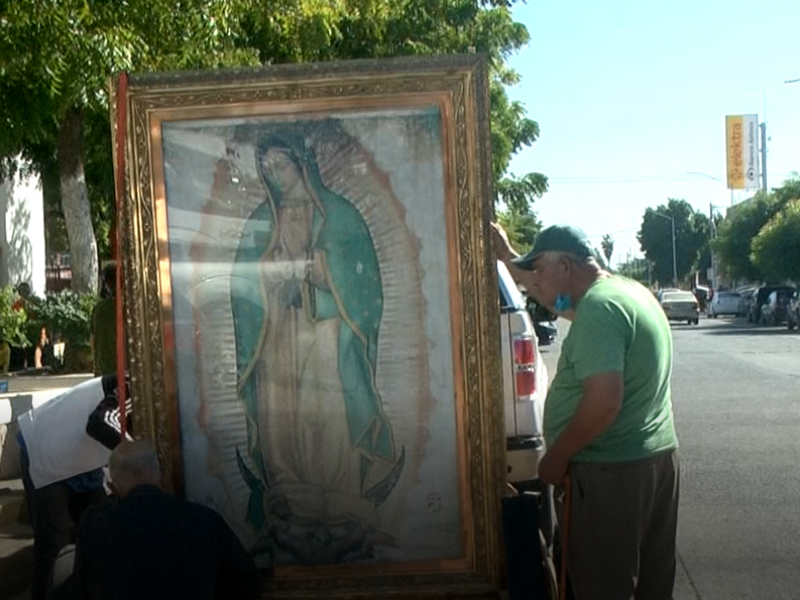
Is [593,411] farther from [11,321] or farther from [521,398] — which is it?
Answer: [11,321]

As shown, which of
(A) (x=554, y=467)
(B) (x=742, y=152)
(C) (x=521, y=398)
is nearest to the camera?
(A) (x=554, y=467)

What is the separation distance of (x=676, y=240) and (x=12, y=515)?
113 metres

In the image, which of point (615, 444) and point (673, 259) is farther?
point (673, 259)

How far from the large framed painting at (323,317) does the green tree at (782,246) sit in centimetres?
4601

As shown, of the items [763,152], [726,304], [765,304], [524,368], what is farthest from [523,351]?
[763,152]

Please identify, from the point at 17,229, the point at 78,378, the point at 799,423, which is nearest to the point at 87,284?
the point at 78,378

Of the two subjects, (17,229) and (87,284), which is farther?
(17,229)

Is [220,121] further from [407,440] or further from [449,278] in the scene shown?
[407,440]

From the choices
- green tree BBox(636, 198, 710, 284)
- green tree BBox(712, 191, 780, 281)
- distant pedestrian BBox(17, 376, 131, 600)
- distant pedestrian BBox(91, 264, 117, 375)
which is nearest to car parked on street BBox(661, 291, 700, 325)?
green tree BBox(712, 191, 780, 281)

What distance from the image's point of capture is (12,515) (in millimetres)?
7582

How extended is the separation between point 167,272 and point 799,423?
35.3ft

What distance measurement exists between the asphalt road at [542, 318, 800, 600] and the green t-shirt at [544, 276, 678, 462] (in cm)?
304

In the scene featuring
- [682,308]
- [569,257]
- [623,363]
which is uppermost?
Result: [569,257]

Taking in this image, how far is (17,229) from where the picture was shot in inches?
1185
